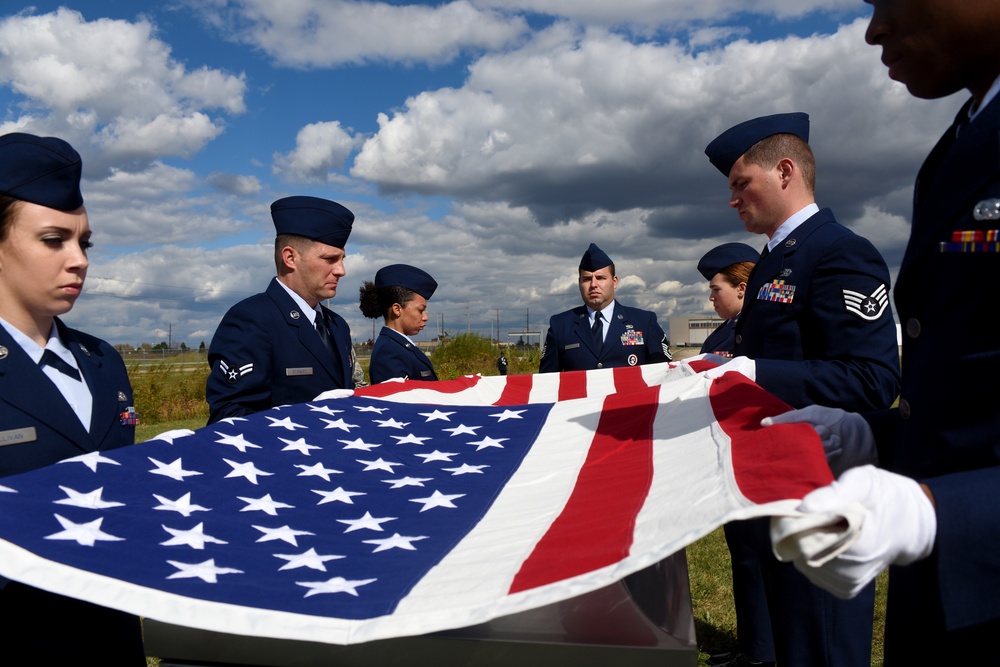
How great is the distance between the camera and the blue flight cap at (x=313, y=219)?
3.35 meters

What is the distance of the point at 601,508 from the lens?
4.92ft

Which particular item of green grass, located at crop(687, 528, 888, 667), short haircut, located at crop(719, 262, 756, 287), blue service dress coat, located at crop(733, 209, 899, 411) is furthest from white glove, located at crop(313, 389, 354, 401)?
short haircut, located at crop(719, 262, 756, 287)

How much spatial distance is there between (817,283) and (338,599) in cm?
188

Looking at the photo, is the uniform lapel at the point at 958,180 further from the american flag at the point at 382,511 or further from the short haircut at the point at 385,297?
the short haircut at the point at 385,297

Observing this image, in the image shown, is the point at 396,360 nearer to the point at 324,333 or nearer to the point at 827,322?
the point at 324,333

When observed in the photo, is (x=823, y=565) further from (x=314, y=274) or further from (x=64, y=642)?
(x=314, y=274)

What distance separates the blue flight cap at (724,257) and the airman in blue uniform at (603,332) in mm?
908

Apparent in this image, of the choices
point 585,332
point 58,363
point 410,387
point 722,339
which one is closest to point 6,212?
point 58,363

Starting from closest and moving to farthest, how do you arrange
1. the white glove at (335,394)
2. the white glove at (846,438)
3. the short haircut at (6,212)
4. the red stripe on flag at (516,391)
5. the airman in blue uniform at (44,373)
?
the white glove at (846,438)
the airman in blue uniform at (44,373)
the short haircut at (6,212)
the white glove at (335,394)
the red stripe on flag at (516,391)

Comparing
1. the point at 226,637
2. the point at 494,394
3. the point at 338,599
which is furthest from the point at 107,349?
the point at 494,394

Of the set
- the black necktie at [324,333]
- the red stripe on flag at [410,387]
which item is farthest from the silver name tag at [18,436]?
the black necktie at [324,333]

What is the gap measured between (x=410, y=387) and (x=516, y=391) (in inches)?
20.5

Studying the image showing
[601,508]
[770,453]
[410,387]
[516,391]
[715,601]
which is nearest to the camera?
[770,453]

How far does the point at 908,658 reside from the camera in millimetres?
1267
